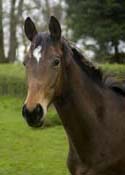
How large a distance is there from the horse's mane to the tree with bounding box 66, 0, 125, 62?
42.5 feet

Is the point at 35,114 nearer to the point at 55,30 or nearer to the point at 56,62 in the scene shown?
the point at 56,62

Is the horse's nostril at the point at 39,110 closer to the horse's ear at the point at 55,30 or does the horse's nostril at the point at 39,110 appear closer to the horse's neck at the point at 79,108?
the horse's neck at the point at 79,108

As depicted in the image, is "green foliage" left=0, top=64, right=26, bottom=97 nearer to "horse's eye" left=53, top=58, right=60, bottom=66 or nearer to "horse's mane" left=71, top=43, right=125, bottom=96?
"horse's mane" left=71, top=43, right=125, bottom=96

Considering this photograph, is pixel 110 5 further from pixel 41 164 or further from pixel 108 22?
pixel 41 164

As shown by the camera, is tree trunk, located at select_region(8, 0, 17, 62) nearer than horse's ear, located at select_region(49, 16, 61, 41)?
No

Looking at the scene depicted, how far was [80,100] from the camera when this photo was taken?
457 cm

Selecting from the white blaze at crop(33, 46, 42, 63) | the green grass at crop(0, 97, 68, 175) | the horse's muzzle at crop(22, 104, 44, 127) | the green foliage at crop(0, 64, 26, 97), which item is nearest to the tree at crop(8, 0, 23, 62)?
the green foliage at crop(0, 64, 26, 97)

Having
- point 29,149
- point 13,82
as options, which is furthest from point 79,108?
point 13,82

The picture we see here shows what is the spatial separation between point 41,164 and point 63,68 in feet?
14.6

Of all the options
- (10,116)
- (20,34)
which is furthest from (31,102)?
(20,34)

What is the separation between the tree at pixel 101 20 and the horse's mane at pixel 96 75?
13.0 m

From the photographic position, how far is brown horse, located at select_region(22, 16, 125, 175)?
4141mm

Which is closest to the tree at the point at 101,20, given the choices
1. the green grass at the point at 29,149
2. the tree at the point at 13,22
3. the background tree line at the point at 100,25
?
the background tree line at the point at 100,25

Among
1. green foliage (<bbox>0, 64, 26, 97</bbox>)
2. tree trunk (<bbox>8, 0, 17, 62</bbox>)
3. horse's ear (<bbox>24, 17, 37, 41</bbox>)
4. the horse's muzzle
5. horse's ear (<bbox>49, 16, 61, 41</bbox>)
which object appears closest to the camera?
the horse's muzzle
